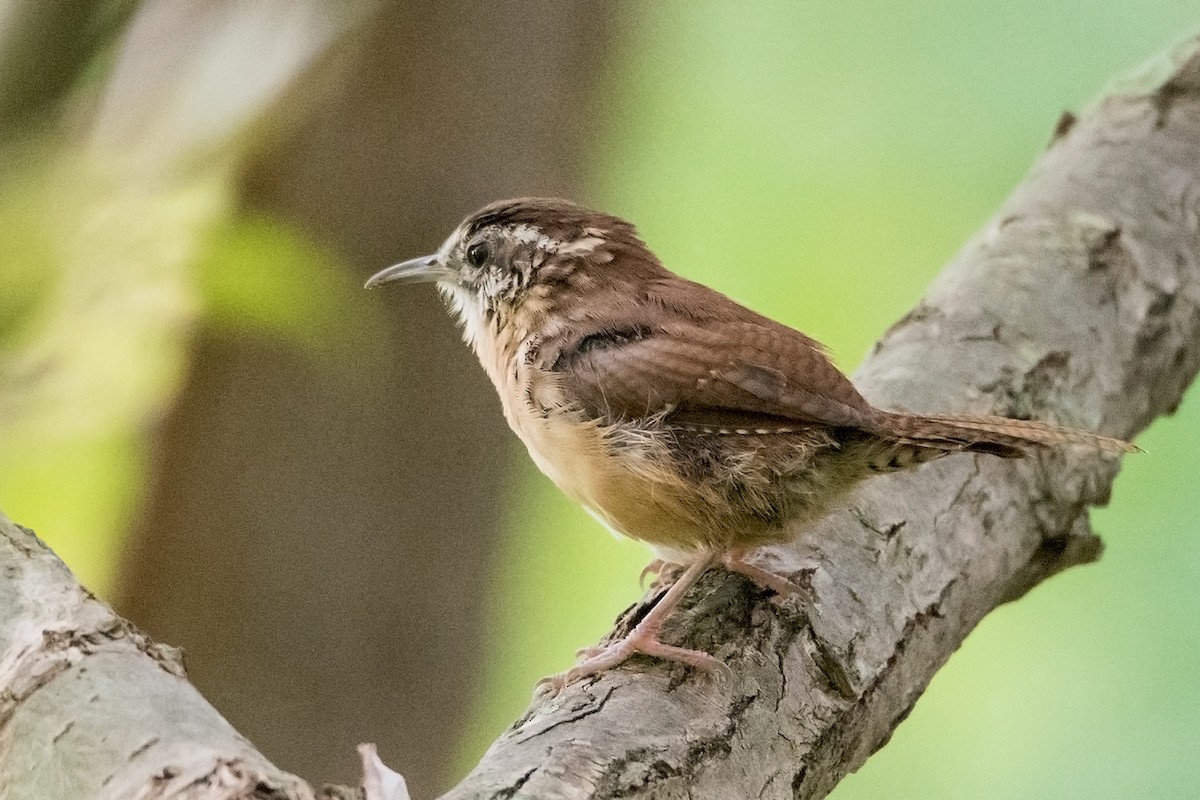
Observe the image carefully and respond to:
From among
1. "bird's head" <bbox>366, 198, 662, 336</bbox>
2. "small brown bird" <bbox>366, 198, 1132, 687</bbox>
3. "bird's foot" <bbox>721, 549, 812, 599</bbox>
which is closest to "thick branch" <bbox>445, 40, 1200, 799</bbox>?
"bird's foot" <bbox>721, 549, 812, 599</bbox>

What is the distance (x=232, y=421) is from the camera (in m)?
3.12

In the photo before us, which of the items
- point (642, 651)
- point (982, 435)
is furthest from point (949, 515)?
point (642, 651)

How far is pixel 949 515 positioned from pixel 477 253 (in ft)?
3.98

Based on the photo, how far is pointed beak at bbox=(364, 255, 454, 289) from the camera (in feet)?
9.14

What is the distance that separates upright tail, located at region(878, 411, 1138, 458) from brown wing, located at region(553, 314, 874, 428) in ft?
0.24

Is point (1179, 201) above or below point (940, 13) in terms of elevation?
below

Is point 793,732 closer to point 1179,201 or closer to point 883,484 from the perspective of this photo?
point 883,484

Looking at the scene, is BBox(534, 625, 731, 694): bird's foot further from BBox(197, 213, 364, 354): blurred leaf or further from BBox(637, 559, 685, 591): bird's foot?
BBox(197, 213, 364, 354): blurred leaf

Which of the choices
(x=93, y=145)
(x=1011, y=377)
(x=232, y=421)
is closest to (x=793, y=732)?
(x=1011, y=377)

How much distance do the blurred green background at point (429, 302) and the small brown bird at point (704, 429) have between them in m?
0.52

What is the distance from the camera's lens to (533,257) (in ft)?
8.52

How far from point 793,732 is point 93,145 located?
1.42 m

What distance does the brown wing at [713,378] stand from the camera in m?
2.12

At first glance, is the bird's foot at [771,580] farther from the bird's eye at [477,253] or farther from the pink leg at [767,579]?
the bird's eye at [477,253]
